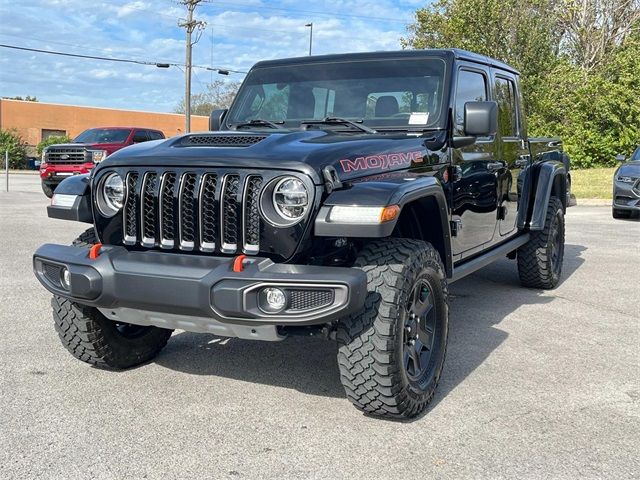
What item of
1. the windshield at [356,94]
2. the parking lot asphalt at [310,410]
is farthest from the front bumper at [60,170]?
the windshield at [356,94]

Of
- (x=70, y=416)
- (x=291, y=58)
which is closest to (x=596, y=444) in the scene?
(x=70, y=416)

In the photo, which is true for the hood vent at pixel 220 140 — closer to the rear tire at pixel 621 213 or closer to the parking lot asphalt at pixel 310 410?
the parking lot asphalt at pixel 310 410

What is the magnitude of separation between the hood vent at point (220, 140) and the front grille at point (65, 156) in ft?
43.1

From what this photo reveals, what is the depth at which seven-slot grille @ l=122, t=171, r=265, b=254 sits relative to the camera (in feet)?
10.3

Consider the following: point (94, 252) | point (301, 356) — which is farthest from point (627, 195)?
point (94, 252)

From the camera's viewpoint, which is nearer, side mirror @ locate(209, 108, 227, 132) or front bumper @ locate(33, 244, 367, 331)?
front bumper @ locate(33, 244, 367, 331)

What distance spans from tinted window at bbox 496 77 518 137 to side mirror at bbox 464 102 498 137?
1289mm

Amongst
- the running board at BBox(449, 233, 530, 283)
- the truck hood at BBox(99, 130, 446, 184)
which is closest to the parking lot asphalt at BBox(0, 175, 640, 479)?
the running board at BBox(449, 233, 530, 283)

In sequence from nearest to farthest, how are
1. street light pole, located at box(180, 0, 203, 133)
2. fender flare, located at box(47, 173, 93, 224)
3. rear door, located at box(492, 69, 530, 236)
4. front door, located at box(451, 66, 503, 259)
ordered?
fender flare, located at box(47, 173, 93, 224)
front door, located at box(451, 66, 503, 259)
rear door, located at box(492, 69, 530, 236)
street light pole, located at box(180, 0, 203, 133)

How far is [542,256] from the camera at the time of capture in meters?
6.19

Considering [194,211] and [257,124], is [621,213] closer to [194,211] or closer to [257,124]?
[257,124]

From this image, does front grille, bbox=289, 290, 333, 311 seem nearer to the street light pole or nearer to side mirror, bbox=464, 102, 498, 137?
side mirror, bbox=464, 102, 498, 137

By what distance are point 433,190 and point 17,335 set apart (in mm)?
3101

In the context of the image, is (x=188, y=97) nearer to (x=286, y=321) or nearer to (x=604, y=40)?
(x=604, y=40)
